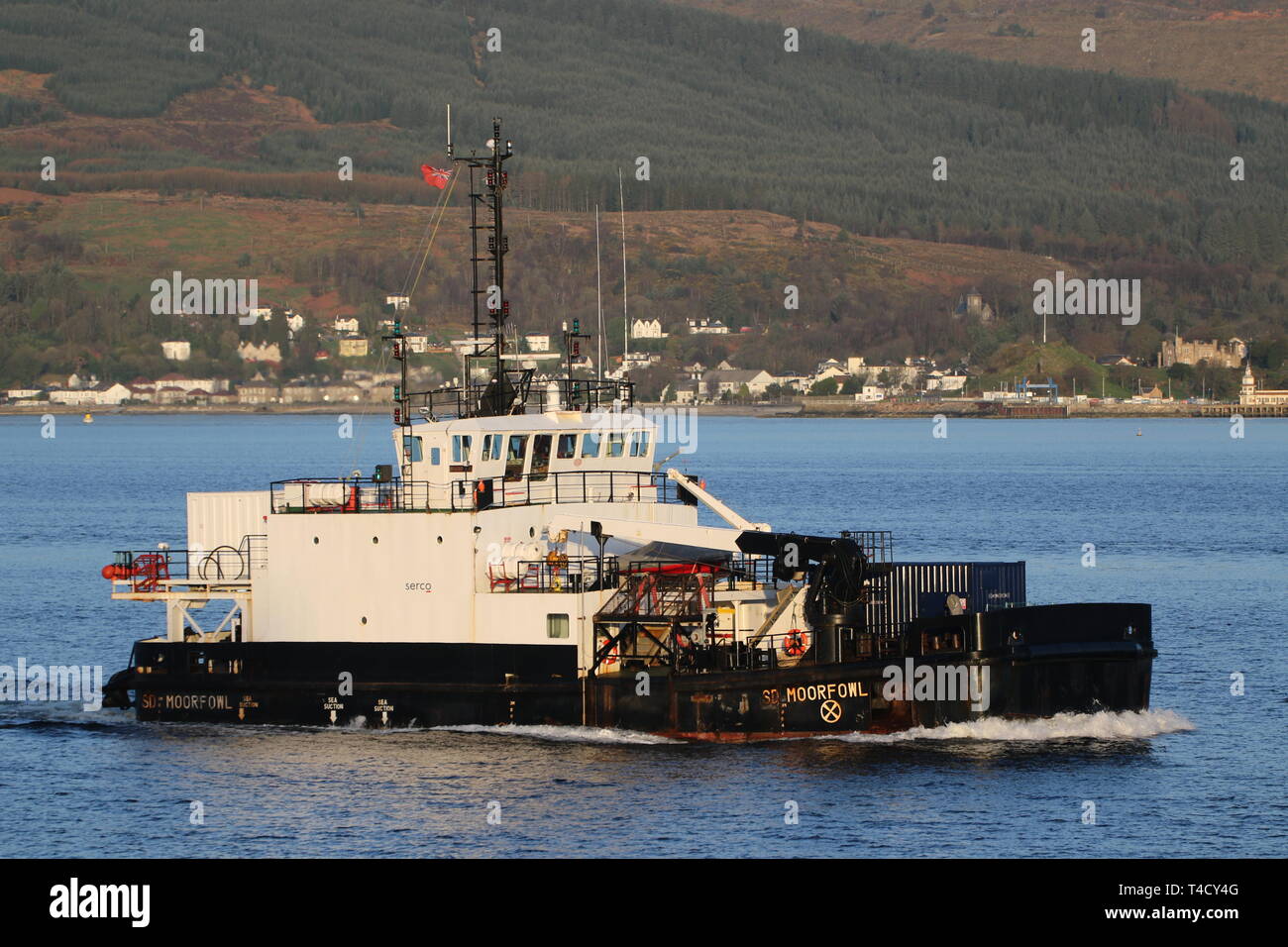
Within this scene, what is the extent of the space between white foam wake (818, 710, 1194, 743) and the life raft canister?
1531 mm

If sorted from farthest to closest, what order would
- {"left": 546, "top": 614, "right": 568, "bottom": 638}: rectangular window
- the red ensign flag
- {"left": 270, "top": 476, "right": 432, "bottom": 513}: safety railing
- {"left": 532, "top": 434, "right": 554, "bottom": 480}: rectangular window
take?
the red ensign flag → {"left": 532, "top": 434, "right": 554, "bottom": 480}: rectangular window → {"left": 270, "top": 476, "right": 432, "bottom": 513}: safety railing → {"left": 546, "top": 614, "right": 568, "bottom": 638}: rectangular window

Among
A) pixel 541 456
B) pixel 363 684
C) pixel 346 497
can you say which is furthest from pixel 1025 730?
pixel 346 497

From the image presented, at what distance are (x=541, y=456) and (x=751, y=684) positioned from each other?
6046 millimetres

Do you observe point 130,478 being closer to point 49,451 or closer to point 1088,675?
point 49,451

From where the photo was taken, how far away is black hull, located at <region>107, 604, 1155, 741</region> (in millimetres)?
29875

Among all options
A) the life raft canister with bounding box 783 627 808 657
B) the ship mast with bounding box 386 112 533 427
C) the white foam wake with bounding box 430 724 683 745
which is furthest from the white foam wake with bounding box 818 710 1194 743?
the ship mast with bounding box 386 112 533 427

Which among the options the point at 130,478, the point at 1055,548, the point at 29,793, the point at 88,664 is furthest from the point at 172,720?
the point at 130,478

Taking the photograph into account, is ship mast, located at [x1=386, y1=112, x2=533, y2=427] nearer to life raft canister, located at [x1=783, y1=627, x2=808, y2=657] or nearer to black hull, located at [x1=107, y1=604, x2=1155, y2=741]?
black hull, located at [x1=107, y1=604, x2=1155, y2=741]

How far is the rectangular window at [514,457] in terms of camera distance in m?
→ 33.0

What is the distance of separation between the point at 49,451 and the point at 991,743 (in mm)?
145530

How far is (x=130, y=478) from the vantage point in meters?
113

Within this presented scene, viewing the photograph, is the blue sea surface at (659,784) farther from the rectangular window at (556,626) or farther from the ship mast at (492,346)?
the ship mast at (492,346)

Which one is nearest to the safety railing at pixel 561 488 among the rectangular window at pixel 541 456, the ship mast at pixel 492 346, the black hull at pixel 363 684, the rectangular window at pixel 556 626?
the rectangular window at pixel 541 456
